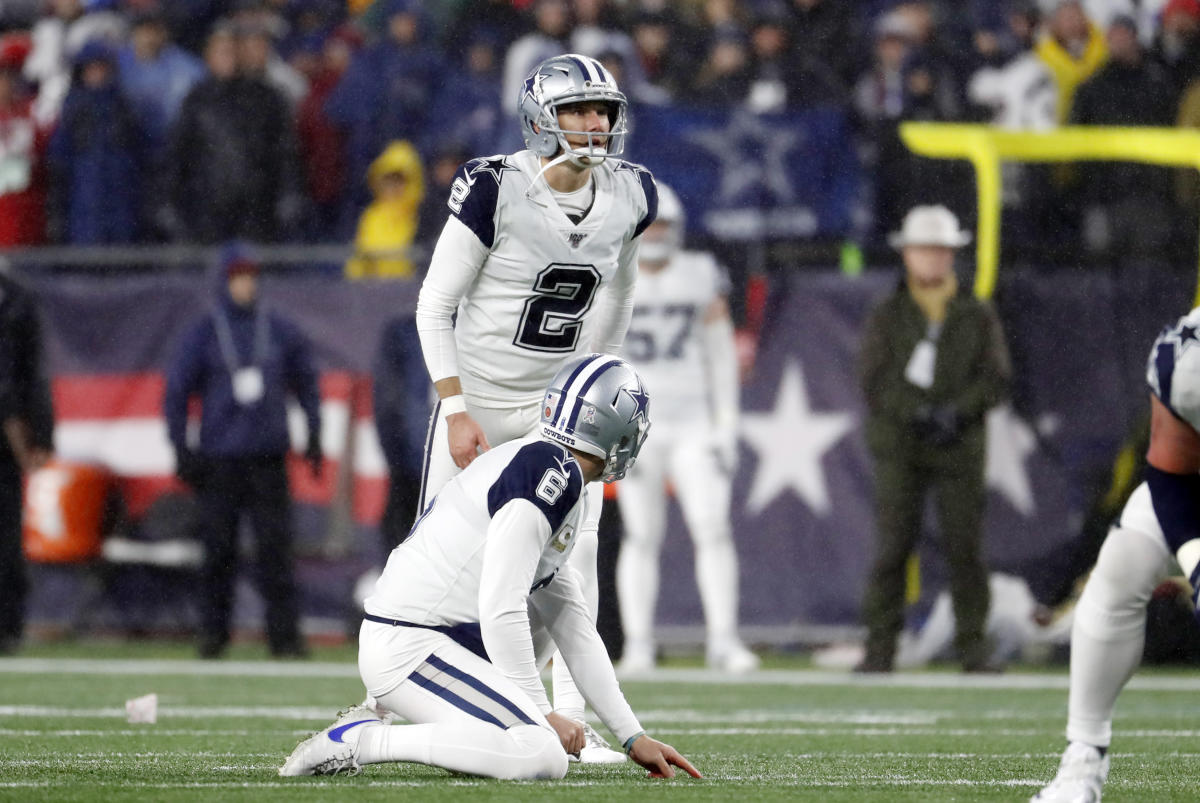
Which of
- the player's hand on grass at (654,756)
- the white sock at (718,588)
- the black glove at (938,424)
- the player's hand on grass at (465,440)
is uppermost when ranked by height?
the player's hand on grass at (465,440)

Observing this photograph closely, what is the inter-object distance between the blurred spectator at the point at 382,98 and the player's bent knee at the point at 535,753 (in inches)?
339

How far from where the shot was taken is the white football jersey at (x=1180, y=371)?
4.47 meters

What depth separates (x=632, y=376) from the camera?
5.52m

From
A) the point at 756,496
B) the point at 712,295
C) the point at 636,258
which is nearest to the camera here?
the point at 636,258

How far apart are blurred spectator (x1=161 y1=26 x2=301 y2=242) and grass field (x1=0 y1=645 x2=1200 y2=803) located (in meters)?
3.09

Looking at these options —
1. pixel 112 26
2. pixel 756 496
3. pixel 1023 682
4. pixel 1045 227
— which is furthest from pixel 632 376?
pixel 112 26

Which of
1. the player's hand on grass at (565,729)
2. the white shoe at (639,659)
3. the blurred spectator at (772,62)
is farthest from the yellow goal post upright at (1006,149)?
the player's hand on grass at (565,729)

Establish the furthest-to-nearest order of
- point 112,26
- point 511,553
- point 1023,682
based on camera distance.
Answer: point 112,26 → point 1023,682 → point 511,553

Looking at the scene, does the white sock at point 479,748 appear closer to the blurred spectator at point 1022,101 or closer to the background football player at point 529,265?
the background football player at point 529,265

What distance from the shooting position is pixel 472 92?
13164 millimetres

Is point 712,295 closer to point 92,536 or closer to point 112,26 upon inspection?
point 92,536

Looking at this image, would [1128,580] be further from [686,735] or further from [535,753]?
[686,735]

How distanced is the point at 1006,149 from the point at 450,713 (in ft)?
23.6

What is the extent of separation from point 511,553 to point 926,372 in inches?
225
